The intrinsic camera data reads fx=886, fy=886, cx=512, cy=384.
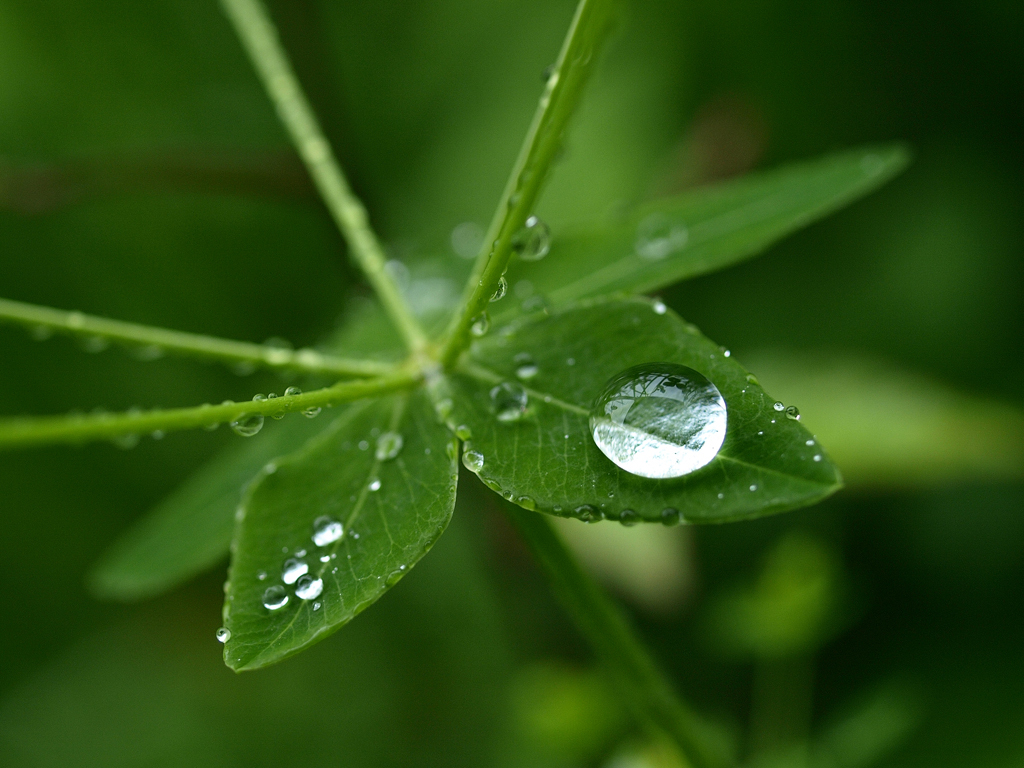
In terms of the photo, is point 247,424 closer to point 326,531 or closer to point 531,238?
point 326,531

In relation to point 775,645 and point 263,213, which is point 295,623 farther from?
point 263,213

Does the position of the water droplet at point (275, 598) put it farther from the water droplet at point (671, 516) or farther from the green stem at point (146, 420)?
the water droplet at point (671, 516)

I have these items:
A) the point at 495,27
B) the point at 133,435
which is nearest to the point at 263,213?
the point at 495,27

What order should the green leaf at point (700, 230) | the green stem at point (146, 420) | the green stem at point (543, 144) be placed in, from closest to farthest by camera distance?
the green stem at point (146, 420) → the green stem at point (543, 144) → the green leaf at point (700, 230)

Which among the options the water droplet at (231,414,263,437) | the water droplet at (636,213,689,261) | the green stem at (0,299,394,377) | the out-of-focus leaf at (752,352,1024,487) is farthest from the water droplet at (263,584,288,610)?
the out-of-focus leaf at (752,352,1024,487)

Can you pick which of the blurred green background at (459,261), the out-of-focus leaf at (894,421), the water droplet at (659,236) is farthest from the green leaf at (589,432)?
the out-of-focus leaf at (894,421)

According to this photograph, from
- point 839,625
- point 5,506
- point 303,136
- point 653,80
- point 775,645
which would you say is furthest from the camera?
point 5,506
